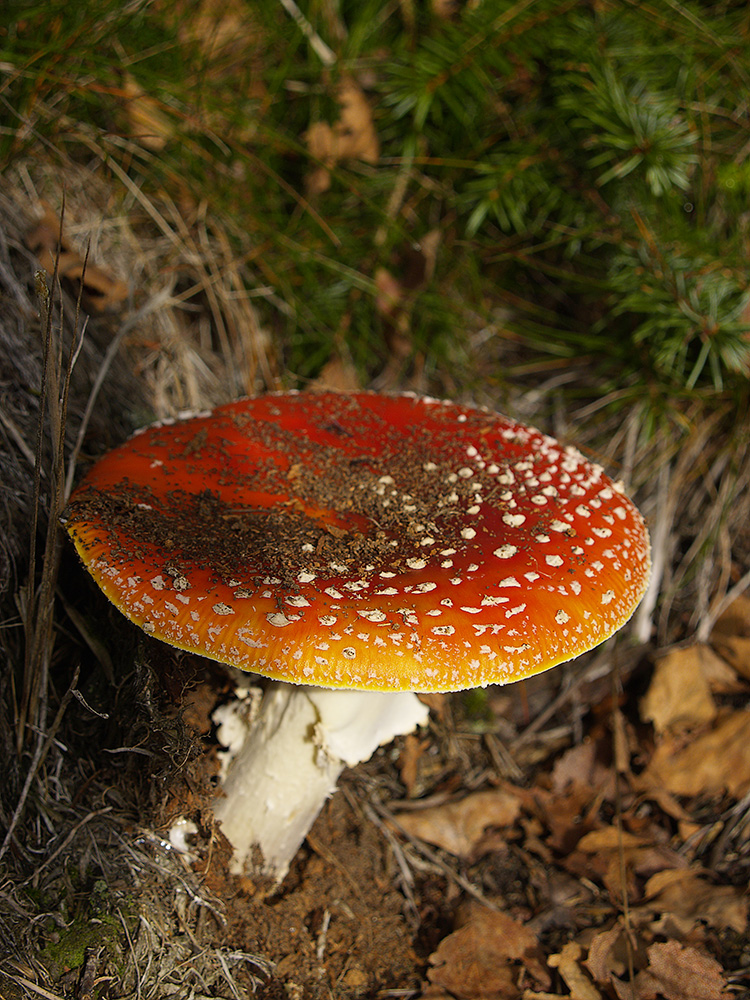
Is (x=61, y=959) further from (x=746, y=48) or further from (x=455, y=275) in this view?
(x=746, y=48)

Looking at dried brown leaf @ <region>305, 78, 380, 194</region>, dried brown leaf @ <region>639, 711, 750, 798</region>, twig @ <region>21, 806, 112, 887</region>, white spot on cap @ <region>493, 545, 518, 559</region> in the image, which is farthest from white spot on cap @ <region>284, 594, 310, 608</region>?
dried brown leaf @ <region>305, 78, 380, 194</region>

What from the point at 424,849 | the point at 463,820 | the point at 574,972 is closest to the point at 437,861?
the point at 424,849

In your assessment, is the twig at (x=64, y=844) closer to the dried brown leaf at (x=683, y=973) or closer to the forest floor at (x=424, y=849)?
the forest floor at (x=424, y=849)

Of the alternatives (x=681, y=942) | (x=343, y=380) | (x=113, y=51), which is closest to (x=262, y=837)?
(x=681, y=942)

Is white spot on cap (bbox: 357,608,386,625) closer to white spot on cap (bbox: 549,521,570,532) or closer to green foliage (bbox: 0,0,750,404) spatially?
white spot on cap (bbox: 549,521,570,532)

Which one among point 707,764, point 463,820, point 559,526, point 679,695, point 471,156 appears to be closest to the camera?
point 559,526

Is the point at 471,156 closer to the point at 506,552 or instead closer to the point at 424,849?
the point at 506,552

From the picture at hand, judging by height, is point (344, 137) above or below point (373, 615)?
above
